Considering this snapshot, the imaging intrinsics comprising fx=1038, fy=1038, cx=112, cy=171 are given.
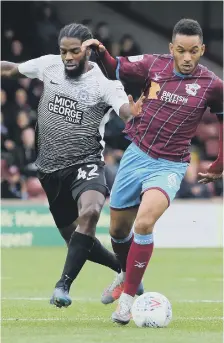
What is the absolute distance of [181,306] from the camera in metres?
9.95

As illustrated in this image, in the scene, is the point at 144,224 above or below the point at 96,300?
above

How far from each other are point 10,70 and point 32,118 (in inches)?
423

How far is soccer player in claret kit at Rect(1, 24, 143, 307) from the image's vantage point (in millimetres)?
8906

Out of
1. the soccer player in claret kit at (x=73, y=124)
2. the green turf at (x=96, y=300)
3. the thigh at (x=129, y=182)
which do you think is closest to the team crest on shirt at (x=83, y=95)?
the soccer player in claret kit at (x=73, y=124)

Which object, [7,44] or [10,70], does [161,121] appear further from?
[7,44]

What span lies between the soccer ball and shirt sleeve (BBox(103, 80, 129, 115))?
1.71 meters

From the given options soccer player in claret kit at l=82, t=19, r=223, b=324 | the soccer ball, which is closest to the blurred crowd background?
soccer player in claret kit at l=82, t=19, r=223, b=324

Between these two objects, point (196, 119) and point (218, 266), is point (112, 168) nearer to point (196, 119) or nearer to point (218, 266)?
point (218, 266)

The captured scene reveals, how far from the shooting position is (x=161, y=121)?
8.77 m

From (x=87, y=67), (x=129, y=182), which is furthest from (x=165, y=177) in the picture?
(x=87, y=67)

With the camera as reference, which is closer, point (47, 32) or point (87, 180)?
point (87, 180)

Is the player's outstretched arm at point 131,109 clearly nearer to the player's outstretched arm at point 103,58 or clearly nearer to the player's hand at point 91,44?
the player's outstretched arm at point 103,58

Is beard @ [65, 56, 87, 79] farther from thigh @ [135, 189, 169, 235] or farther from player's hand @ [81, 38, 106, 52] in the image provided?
thigh @ [135, 189, 169, 235]

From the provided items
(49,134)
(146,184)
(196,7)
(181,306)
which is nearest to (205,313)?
(181,306)
